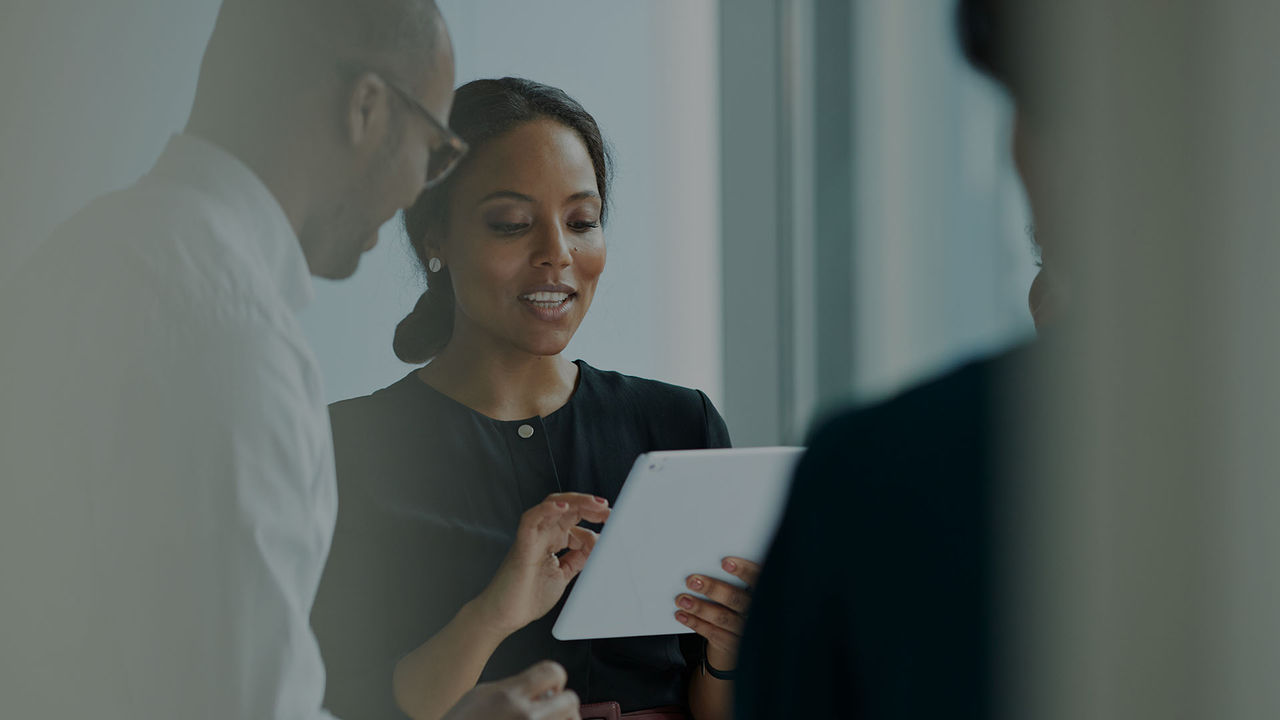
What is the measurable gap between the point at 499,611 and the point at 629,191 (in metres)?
0.49

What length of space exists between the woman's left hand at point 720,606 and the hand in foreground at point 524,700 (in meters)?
0.19

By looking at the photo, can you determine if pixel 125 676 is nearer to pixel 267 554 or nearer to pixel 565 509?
pixel 267 554

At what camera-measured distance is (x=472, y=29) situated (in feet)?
3.35

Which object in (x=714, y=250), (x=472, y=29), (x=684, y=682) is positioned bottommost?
(x=684, y=682)

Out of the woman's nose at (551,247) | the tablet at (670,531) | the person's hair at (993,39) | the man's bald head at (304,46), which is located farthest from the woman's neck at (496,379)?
the person's hair at (993,39)

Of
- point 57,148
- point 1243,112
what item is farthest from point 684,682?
point 1243,112

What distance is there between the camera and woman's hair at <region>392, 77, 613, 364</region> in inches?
40.0

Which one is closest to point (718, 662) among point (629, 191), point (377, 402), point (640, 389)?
point (640, 389)

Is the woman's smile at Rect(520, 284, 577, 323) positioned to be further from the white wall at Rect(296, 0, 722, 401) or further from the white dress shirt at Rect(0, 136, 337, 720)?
the white dress shirt at Rect(0, 136, 337, 720)

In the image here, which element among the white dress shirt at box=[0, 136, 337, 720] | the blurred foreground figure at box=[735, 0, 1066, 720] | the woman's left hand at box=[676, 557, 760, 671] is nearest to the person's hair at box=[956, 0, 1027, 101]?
the blurred foreground figure at box=[735, 0, 1066, 720]

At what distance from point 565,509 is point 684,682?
25cm

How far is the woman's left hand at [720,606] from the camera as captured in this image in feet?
3.04

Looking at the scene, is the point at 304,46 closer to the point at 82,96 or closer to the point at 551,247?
the point at 82,96

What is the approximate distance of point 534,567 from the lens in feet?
3.25
